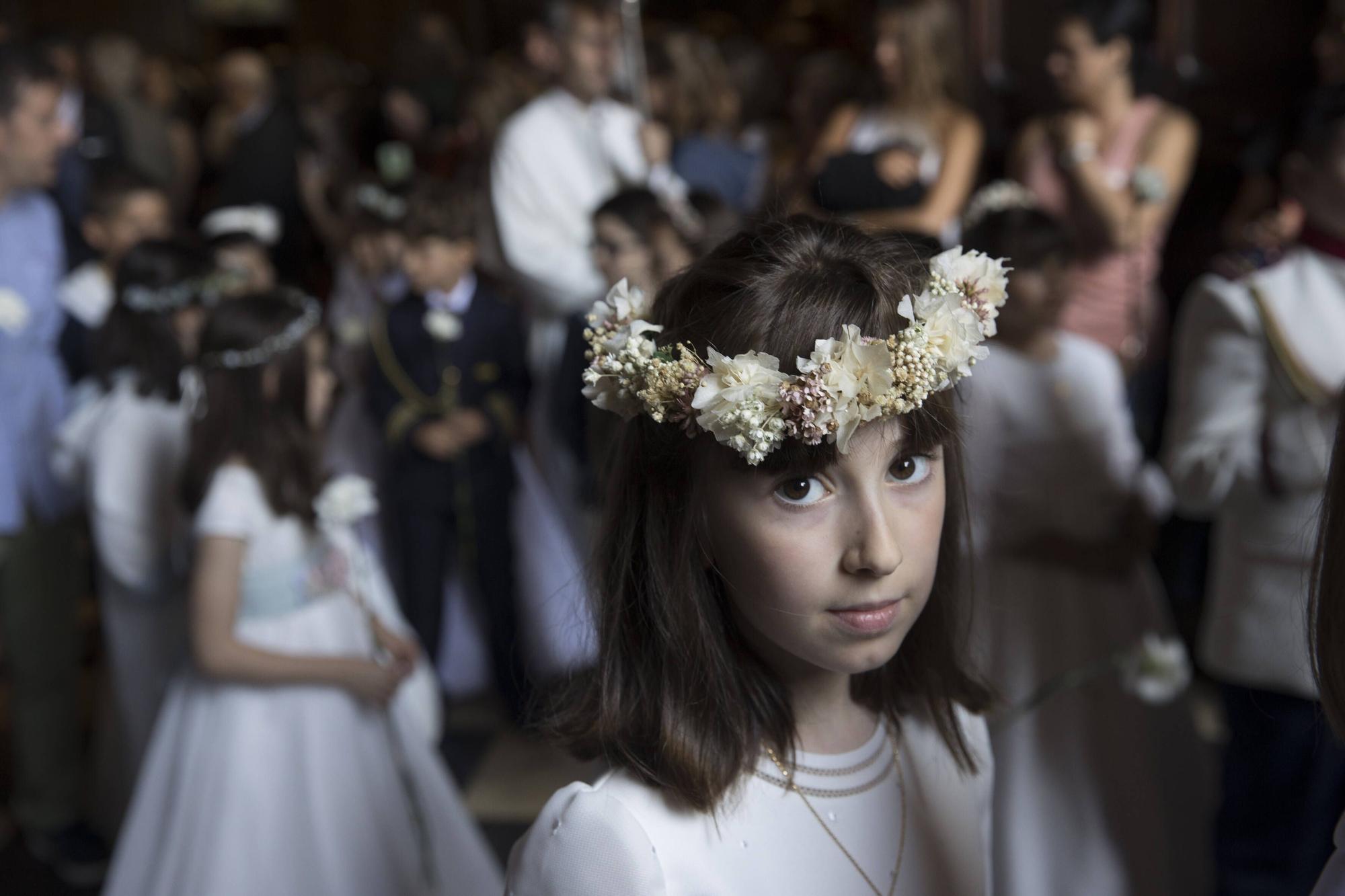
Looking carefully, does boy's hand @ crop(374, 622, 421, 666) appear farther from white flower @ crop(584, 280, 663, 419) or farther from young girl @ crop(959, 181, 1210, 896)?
white flower @ crop(584, 280, 663, 419)

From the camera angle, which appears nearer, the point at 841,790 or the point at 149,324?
the point at 841,790

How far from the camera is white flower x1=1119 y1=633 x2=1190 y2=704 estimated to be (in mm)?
2693

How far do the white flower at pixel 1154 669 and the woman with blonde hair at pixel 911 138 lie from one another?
1.35m

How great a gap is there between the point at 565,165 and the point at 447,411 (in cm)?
90

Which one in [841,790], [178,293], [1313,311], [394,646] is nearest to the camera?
[841,790]

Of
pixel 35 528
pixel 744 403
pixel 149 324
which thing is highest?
pixel 744 403

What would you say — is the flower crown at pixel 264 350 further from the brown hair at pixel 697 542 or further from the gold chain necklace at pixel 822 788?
the gold chain necklace at pixel 822 788

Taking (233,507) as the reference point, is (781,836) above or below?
above

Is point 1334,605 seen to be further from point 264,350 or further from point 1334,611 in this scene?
point 264,350

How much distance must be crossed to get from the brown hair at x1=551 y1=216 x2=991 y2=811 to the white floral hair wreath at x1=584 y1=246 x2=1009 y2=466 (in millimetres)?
41

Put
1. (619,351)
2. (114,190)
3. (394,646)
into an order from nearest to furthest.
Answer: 1. (619,351)
2. (394,646)
3. (114,190)

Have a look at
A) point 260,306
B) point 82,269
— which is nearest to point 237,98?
point 82,269

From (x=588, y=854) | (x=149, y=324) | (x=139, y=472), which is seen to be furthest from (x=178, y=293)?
(x=588, y=854)

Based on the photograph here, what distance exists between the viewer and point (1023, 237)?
287 centimetres
